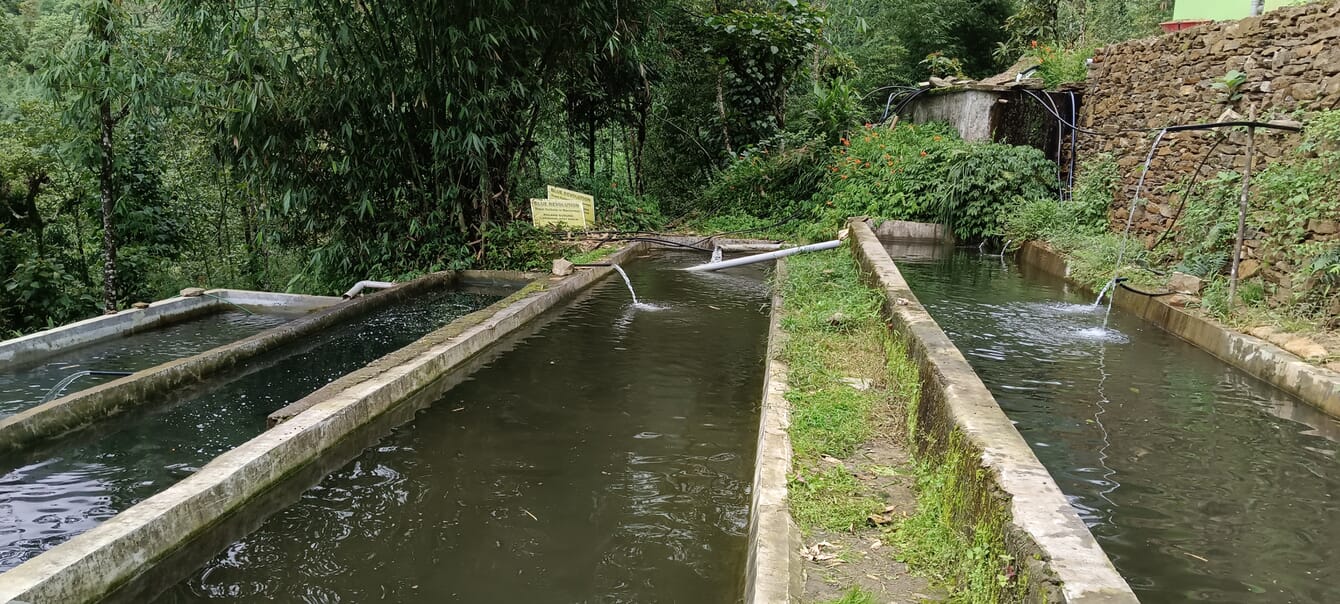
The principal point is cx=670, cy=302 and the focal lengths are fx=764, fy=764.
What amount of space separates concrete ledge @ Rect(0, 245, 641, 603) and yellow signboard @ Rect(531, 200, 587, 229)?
21.9 ft

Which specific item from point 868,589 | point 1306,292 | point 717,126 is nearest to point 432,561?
point 868,589

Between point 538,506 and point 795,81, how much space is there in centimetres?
1549

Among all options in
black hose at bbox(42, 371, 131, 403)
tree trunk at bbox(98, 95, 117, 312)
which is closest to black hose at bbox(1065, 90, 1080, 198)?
black hose at bbox(42, 371, 131, 403)

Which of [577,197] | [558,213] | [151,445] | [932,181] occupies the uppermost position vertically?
[932,181]

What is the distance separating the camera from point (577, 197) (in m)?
13.4

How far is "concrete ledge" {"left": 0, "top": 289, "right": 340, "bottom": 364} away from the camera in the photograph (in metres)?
6.09

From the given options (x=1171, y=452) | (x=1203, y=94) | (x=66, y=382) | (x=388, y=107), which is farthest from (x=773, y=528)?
(x=1203, y=94)

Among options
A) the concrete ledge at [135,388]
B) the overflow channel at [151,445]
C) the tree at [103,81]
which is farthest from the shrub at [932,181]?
the tree at [103,81]

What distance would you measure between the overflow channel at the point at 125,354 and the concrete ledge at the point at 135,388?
2.34 feet

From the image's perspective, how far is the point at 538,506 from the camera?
3.57m

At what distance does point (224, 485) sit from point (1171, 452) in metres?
4.72

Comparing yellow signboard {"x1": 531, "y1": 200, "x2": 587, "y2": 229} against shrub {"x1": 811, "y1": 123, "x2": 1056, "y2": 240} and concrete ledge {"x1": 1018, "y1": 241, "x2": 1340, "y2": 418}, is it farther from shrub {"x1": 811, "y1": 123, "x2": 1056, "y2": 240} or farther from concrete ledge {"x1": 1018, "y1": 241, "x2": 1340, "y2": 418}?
concrete ledge {"x1": 1018, "y1": 241, "x2": 1340, "y2": 418}

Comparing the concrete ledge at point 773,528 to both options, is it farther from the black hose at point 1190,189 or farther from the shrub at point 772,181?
the shrub at point 772,181

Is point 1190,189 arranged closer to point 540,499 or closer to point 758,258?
point 758,258
